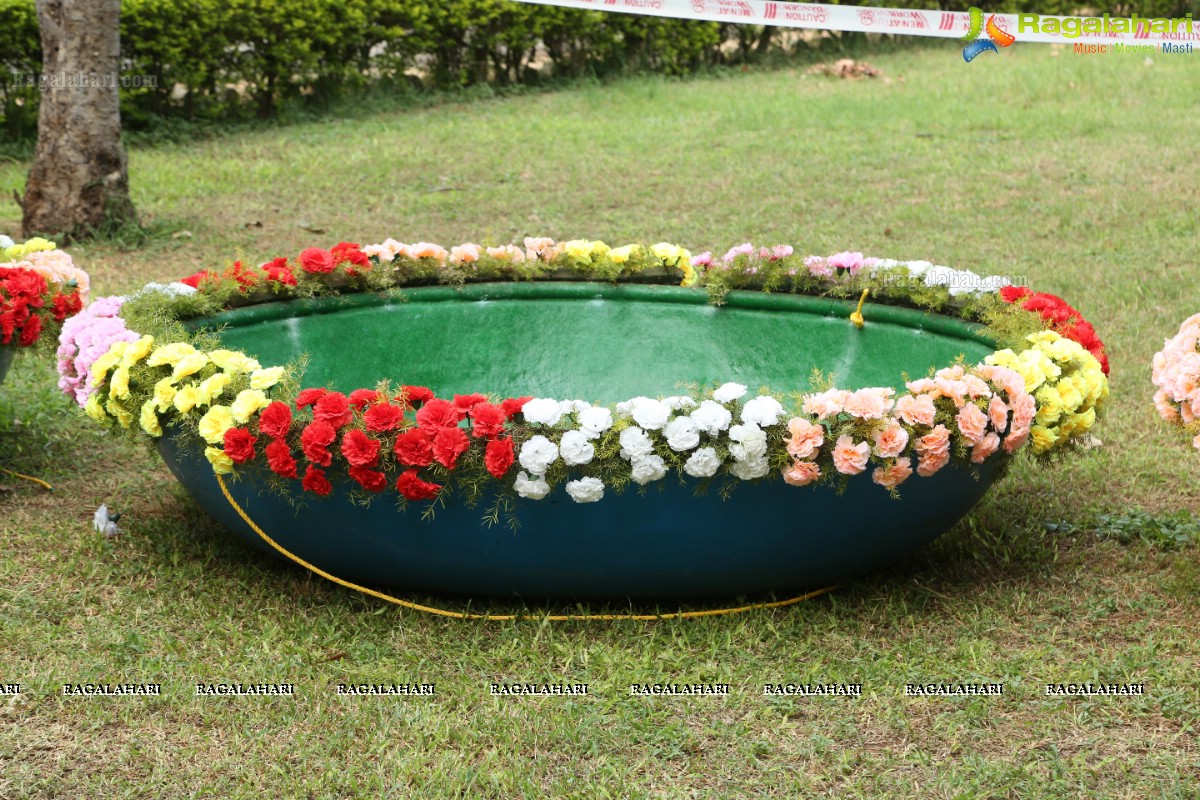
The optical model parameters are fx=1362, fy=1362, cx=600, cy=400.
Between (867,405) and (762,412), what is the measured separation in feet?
0.78

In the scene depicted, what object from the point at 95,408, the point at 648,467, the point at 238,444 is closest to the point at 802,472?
the point at 648,467

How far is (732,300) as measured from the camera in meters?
4.39

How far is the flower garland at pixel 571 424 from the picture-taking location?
10.0 feet

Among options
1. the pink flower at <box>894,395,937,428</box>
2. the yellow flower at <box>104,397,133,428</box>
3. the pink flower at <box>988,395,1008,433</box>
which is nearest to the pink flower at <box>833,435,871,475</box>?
the pink flower at <box>894,395,937,428</box>

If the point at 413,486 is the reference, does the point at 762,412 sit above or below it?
above

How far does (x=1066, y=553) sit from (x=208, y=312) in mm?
2572

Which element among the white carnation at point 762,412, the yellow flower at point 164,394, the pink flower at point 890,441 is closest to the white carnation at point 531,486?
the white carnation at point 762,412

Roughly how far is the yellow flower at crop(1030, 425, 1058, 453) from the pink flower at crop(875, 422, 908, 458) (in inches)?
19.9

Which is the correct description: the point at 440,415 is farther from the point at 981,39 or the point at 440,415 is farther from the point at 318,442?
the point at 981,39

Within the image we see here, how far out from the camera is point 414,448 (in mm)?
3066

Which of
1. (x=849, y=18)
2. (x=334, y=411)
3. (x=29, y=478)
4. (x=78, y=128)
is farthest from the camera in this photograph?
(x=849, y=18)

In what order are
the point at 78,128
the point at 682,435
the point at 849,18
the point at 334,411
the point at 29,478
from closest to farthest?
the point at 682,435
the point at 334,411
the point at 29,478
the point at 78,128
the point at 849,18

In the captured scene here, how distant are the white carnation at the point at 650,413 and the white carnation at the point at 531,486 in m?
0.25

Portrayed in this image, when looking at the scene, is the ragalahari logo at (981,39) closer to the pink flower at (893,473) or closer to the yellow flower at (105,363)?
the pink flower at (893,473)
